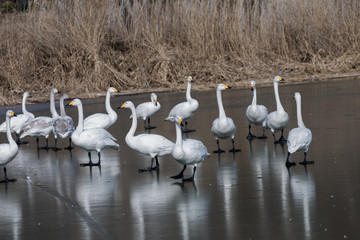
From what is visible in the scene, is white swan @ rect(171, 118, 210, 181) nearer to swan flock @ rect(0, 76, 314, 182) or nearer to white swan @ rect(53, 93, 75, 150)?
swan flock @ rect(0, 76, 314, 182)

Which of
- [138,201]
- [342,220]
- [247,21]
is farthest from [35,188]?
[247,21]

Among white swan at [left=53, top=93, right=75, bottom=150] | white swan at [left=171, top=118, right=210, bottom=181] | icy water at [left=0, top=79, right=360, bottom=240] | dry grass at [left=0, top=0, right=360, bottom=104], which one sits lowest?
icy water at [left=0, top=79, right=360, bottom=240]

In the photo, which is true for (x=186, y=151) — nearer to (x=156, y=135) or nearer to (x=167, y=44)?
(x=156, y=135)

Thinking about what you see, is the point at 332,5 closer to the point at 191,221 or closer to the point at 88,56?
the point at 88,56

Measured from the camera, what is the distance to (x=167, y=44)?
24.0 metres

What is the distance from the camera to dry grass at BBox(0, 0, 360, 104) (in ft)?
72.8

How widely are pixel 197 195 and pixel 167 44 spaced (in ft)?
54.1

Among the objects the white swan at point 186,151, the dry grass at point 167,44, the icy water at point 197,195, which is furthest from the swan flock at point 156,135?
the dry grass at point 167,44

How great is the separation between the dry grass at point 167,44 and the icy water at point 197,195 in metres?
9.55

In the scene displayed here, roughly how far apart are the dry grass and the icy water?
955 cm

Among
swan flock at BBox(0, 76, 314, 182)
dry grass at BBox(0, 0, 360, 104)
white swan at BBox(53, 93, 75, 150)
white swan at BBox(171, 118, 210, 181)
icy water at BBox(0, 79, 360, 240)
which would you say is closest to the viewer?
icy water at BBox(0, 79, 360, 240)

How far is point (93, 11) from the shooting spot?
22.4 m

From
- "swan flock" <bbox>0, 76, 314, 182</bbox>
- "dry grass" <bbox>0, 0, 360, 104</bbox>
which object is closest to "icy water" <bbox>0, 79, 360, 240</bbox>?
"swan flock" <bbox>0, 76, 314, 182</bbox>

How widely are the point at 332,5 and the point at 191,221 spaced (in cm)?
2030
